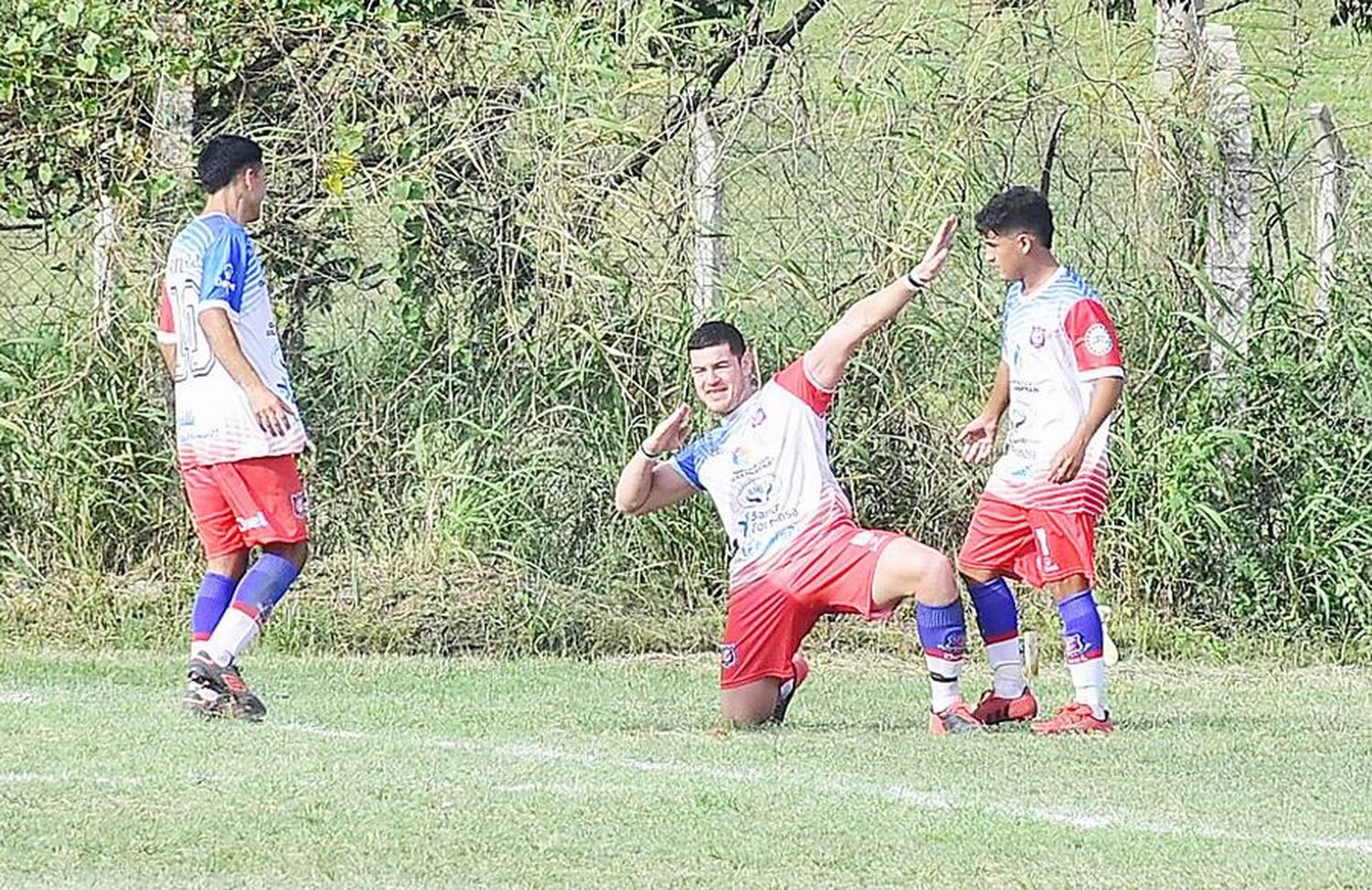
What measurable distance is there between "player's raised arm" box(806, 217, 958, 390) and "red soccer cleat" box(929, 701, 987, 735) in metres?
1.11

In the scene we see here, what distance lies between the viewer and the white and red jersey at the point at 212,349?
323 inches

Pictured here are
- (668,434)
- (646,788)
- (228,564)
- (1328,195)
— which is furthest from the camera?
(1328,195)

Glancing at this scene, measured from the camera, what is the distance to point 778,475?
320 inches

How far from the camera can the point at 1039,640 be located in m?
10.3

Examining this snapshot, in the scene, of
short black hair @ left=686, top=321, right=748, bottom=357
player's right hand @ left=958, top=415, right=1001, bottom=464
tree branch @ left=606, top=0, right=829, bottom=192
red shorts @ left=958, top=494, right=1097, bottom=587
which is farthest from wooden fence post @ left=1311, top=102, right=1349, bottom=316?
short black hair @ left=686, top=321, right=748, bottom=357

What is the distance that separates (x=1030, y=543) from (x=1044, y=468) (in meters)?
0.27

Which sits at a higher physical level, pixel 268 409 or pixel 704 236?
pixel 704 236

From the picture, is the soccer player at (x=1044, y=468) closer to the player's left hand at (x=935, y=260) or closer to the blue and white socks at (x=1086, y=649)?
the blue and white socks at (x=1086, y=649)

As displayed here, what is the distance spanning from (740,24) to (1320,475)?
10.3 feet

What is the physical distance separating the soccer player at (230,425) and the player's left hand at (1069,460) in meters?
2.49

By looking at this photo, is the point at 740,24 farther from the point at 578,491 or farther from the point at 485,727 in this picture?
the point at 485,727

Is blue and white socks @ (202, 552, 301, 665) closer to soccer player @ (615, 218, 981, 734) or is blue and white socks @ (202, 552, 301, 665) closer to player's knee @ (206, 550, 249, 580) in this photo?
player's knee @ (206, 550, 249, 580)

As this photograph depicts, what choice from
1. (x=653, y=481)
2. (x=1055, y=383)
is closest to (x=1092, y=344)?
(x=1055, y=383)

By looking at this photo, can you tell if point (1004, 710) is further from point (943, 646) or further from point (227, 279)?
point (227, 279)
